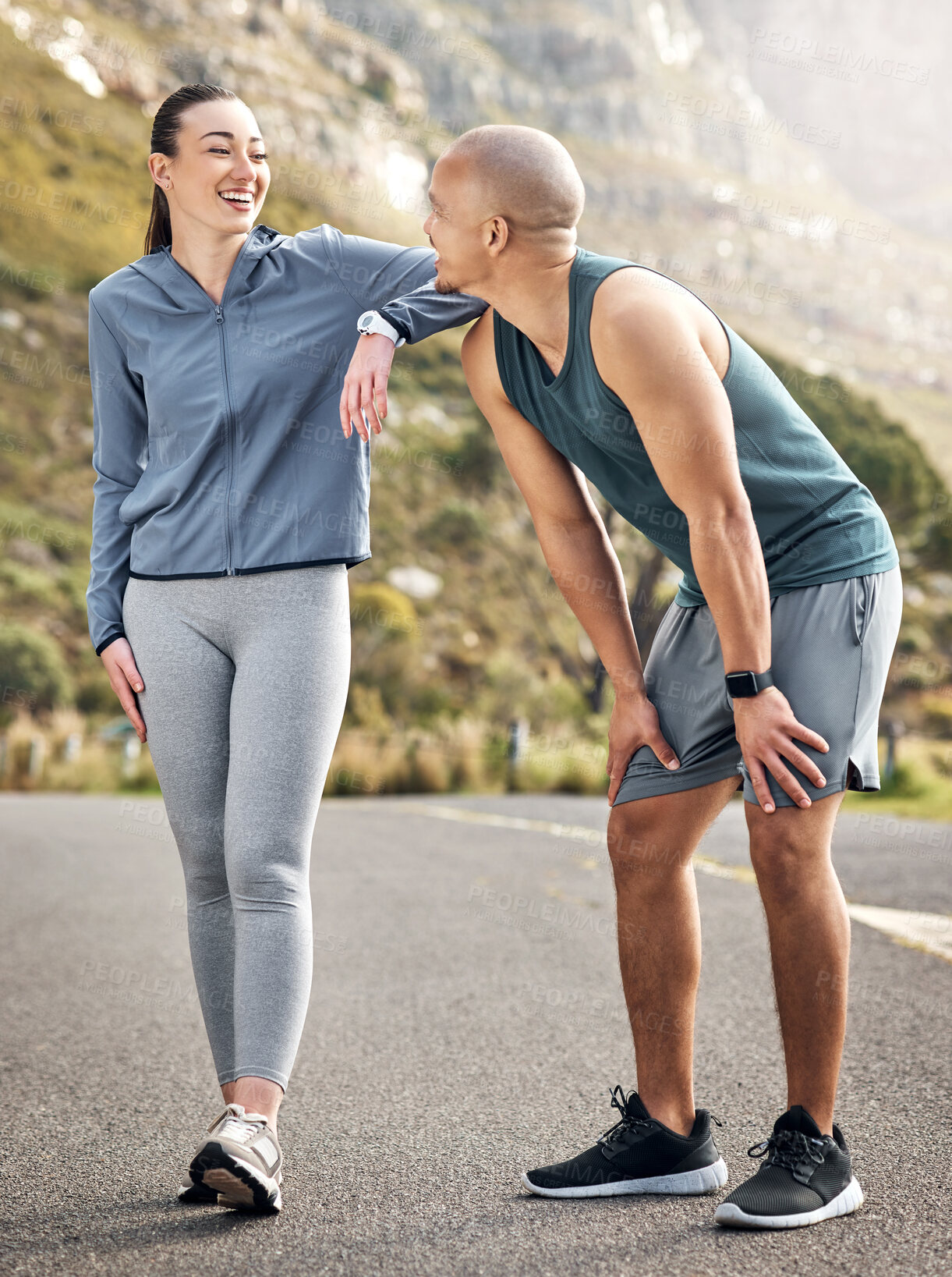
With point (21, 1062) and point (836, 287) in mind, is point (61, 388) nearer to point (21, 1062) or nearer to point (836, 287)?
point (21, 1062)

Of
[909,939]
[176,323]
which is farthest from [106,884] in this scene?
[176,323]

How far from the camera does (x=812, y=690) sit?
2.07m

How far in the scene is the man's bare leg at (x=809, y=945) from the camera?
80.3 inches

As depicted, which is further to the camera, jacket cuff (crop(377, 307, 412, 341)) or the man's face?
jacket cuff (crop(377, 307, 412, 341))

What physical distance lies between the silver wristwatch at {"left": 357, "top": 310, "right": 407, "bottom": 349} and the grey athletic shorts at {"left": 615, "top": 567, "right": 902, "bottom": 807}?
796 mm

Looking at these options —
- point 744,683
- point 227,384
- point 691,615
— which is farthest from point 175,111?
point 744,683

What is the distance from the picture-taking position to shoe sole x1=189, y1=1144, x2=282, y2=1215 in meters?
1.98

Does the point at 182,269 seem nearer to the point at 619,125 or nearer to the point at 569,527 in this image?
the point at 569,527

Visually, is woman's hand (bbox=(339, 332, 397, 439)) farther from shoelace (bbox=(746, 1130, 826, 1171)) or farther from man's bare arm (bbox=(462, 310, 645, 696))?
shoelace (bbox=(746, 1130, 826, 1171))

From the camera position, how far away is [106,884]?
6.46 meters

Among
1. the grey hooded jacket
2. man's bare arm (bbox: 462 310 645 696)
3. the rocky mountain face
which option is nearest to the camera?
the grey hooded jacket

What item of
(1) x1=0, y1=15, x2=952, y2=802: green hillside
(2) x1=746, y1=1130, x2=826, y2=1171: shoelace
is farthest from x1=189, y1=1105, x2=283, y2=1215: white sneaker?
(1) x1=0, y1=15, x2=952, y2=802: green hillside

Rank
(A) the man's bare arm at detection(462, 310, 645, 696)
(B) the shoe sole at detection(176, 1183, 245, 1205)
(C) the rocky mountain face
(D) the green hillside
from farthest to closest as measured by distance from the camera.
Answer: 1. (C) the rocky mountain face
2. (D) the green hillside
3. (A) the man's bare arm at detection(462, 310, 645, 696)
4. (B) the shoe sole at detection(176, 1183, 245, 1205)

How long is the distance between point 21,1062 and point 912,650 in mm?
34565
